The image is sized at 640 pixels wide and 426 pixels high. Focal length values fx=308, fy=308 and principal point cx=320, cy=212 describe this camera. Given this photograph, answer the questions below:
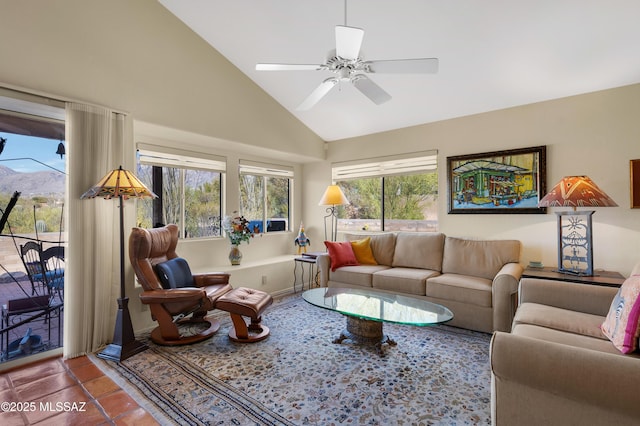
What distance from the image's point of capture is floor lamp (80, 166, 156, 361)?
2.56m

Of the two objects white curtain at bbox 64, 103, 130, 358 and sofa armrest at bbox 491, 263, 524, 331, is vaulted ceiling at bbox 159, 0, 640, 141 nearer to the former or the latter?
white curtain at bbox 64, 103, 130, 358

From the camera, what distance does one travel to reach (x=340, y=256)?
4277 mm

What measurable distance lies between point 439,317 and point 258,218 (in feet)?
11.2

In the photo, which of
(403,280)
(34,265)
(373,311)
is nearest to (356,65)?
(373,311)

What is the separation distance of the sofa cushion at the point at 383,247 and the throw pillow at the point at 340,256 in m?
0.35

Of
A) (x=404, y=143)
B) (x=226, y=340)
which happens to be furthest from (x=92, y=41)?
(x=404, y=143)

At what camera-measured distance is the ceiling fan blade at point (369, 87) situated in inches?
97.8

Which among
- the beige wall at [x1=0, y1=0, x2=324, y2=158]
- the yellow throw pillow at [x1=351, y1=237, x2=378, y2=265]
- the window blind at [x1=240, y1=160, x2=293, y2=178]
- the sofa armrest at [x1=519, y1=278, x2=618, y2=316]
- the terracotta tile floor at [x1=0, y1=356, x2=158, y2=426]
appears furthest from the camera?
the window blind at [x1=240, y1=160, x2=293, y2=178]

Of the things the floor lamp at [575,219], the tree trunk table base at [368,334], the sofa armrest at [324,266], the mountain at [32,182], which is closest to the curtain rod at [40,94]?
the mountain at [32,182]

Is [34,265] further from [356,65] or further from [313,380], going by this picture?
[356,65]

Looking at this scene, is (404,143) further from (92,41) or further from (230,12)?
(92,41)

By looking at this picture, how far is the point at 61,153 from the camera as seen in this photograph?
9.31ft

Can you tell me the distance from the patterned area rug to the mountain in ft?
5.08

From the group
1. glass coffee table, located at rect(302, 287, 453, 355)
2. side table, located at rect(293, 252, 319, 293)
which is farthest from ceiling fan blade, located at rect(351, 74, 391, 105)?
side table, located at rect(293, 252, 319, 293)
